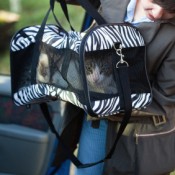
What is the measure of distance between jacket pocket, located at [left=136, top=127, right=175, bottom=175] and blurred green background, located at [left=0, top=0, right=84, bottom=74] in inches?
108

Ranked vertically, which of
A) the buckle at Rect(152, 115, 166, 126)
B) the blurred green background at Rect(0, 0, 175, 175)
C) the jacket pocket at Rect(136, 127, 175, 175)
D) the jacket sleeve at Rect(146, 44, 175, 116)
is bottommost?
the blurred green background at Rect(0, 0, 175, 175)

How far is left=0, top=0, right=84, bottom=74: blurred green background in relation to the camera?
460cm

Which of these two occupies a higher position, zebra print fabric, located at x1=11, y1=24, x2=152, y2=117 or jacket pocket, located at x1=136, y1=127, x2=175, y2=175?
zebra print fabric, located at x1=11, y1=24, x2=152, y2=117

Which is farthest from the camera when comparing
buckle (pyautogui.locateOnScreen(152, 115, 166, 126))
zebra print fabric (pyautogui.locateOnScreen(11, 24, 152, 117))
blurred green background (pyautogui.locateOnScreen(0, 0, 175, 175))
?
blurred green background (pyautogui.locateOnScreen(0, 0, 175, 175))

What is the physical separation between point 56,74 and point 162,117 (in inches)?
15.3

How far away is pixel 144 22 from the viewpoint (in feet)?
5.15

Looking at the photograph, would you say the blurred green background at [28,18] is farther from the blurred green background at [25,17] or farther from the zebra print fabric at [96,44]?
the zebra print fabric at [96,44]

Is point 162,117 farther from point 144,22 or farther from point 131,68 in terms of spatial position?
point 144,22

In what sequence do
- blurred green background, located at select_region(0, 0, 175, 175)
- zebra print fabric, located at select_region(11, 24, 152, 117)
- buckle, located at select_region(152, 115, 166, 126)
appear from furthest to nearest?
blurred green background, located at select_region(0, 0, 175, 175) → buckle, located at select_region(152, 115, 166, 126) → zebra print fabric, located at select_region(11, 24, 152, 117)

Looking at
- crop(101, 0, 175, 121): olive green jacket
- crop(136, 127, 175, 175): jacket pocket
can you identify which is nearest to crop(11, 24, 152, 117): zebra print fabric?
crop(101, 0, 175, 121): olive green jacket

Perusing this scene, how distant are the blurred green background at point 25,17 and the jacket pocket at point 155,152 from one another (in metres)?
2.75

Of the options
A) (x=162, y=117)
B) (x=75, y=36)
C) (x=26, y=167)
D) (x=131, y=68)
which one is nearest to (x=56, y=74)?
(x=75, y=36)

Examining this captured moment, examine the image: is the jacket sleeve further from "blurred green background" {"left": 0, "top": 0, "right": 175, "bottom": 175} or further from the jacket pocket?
"blurred green background" {"left": 0, "top": 0, "right": 175, "bottom": 175}

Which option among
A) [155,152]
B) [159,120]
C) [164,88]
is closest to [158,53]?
[164,88]
